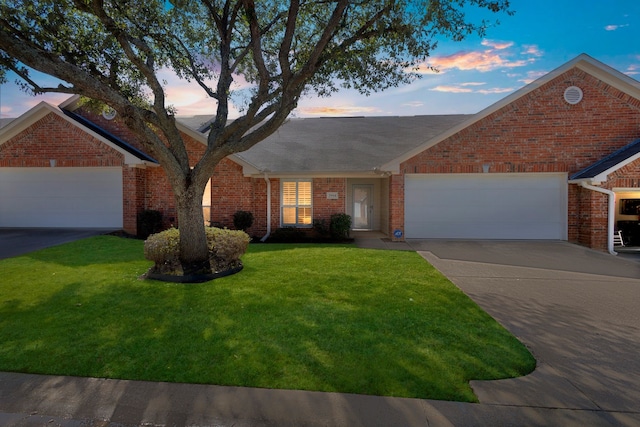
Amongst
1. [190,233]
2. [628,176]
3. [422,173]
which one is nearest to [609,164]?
[628,176]

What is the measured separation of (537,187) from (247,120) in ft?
34.0

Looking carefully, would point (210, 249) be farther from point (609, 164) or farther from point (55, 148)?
point (609, 164)

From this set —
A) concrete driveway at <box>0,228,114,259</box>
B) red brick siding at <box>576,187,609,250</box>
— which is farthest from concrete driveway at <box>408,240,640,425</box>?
concrete driveway at <box>0,228,114,259</box>

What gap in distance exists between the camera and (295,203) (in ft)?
47.6

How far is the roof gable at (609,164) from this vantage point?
10945 mm

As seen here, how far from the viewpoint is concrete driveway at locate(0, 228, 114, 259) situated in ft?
33.7

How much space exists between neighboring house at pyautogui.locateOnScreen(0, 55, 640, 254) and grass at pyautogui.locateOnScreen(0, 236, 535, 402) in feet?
19.3

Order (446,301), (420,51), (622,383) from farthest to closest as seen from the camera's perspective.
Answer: (420,51), (446,301), (622,383)

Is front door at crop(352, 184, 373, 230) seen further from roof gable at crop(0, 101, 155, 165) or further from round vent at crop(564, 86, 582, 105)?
roof gable at crop(0, 101, 155, 165)

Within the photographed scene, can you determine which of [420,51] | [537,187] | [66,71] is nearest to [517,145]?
[537,187]

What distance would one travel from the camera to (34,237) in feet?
40.2

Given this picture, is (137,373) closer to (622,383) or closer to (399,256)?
(622,383)

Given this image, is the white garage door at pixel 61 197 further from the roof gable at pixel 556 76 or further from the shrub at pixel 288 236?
the roof gable at pixel 556 76

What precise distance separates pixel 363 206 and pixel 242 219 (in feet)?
20.0
